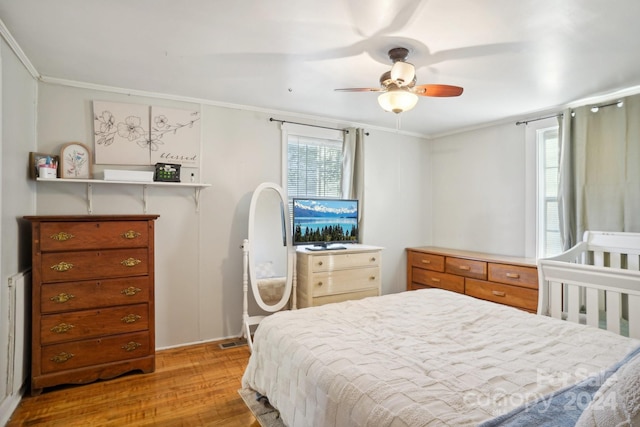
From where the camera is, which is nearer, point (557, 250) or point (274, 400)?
point (274, 400)

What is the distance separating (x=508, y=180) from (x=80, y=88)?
177 inches

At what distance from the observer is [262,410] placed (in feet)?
6.99

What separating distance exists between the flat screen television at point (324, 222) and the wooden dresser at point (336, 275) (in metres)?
0.15

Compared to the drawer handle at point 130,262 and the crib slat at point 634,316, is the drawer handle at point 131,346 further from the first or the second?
the crib slat at point 634,316

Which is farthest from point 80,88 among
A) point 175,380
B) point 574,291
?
point 574,291

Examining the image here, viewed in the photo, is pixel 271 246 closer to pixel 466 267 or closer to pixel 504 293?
pixel 466 267

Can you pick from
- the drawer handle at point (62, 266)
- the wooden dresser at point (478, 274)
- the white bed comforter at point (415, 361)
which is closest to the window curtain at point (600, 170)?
the wooden dresser at point (478, 274)

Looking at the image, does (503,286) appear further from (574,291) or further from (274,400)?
(274,400)

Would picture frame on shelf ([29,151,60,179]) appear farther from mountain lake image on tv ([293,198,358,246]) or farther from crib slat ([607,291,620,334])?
crib slat ([607,291,620,334])

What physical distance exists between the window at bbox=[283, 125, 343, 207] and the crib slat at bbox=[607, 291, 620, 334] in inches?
107

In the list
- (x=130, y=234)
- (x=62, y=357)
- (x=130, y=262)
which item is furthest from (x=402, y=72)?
(x=62, y=357)

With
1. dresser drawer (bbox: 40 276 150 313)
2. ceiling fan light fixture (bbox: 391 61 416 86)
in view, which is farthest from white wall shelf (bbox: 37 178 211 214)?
ceiling fan light fixture (bbox: 391 61 416 86)

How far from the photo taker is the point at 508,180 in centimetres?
406

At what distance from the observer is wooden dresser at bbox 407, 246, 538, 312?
3354mm
